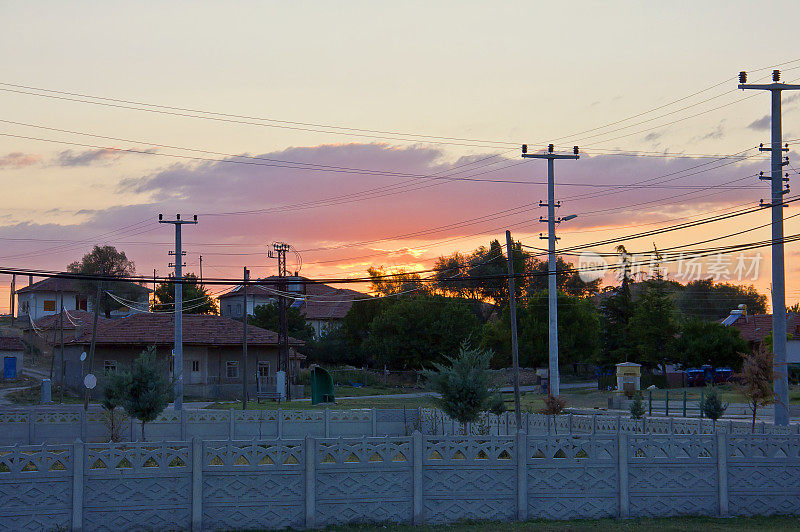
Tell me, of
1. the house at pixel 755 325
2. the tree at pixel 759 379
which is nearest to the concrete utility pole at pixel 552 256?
the tree at pixel 759 379

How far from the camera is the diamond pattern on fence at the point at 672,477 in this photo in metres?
15.1

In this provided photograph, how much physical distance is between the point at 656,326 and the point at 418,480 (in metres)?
63.3

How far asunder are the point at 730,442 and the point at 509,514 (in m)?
4.26

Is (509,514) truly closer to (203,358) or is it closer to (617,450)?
(617,450)

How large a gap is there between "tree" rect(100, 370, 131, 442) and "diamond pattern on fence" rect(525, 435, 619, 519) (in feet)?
54.4

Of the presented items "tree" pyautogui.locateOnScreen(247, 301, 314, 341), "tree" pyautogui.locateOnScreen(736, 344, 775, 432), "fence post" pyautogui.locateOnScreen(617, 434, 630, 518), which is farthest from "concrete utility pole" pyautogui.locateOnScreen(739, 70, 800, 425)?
"tree" pyautogui.locateOnScreen(247, 301, 314, 341)

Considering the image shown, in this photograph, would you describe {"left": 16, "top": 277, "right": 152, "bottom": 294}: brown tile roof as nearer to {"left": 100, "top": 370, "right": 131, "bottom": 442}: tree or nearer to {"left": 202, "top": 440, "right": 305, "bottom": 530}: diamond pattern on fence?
{"left": 100, "top": 370, "right": 131, "bottom": 442}: tree

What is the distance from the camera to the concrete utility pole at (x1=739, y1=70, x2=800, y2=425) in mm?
25172

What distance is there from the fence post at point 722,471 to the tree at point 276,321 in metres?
67.5

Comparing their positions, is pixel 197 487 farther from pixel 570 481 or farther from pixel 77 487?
pixel 570 481

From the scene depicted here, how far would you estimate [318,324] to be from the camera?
336ft

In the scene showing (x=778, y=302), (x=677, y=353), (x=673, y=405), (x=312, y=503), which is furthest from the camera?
(x=677, y=353)

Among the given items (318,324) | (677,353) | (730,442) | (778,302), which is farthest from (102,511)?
(318,324)

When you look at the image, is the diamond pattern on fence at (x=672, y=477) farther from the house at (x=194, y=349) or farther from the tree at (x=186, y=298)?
the tree at (x=186, y=298)
